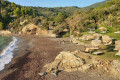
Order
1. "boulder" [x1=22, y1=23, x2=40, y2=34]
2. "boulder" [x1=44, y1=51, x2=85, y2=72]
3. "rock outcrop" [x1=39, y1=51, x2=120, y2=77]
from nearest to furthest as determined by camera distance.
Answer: "rock outcrop" [x1=39, y1=51, x2=120, y2=77] → "boulder" [x1=44, y1=51, x2=85, y2=72] → "boulder" [x1=22, y1=23, x2=40, y2=34]

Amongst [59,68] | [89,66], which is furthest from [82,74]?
[59,68]

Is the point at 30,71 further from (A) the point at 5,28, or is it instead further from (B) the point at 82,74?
(A) the point at 5,28

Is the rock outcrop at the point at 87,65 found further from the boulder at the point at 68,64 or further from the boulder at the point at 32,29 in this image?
the boulder at the point at 32,29

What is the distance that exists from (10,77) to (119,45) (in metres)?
15.0

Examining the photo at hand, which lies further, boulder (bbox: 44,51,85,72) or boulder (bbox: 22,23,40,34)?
boulder (bbox: 22,23,40,34)

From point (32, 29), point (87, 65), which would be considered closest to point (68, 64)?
point (87, 65)

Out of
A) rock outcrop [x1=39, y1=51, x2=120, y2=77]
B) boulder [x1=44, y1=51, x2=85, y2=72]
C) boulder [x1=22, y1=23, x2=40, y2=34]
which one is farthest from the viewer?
boulder [x1=22, y1=23, x2=40, y2=34]

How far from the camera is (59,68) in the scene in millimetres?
11609

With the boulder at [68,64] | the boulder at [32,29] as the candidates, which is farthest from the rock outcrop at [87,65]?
the boulder at [32,29]

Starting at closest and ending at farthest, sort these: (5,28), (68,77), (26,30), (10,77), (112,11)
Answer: (68,77) < (10,77) < (112,11) < (26,30) < (5,28)

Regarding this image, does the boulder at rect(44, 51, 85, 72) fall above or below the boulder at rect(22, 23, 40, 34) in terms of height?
below

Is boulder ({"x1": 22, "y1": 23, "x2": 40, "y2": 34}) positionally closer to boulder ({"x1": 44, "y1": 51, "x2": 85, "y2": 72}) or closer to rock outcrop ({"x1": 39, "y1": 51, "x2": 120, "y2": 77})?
boulder ({"x1": 44, "y1": 51, "x2": 85, "y2": 72})

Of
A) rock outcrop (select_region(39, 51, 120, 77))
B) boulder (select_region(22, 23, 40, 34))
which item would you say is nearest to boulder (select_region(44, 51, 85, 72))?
rock outcrop (select_region(39, 51, 120, 77))

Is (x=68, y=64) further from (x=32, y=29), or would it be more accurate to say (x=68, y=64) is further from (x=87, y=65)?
(x=32, y=29)
